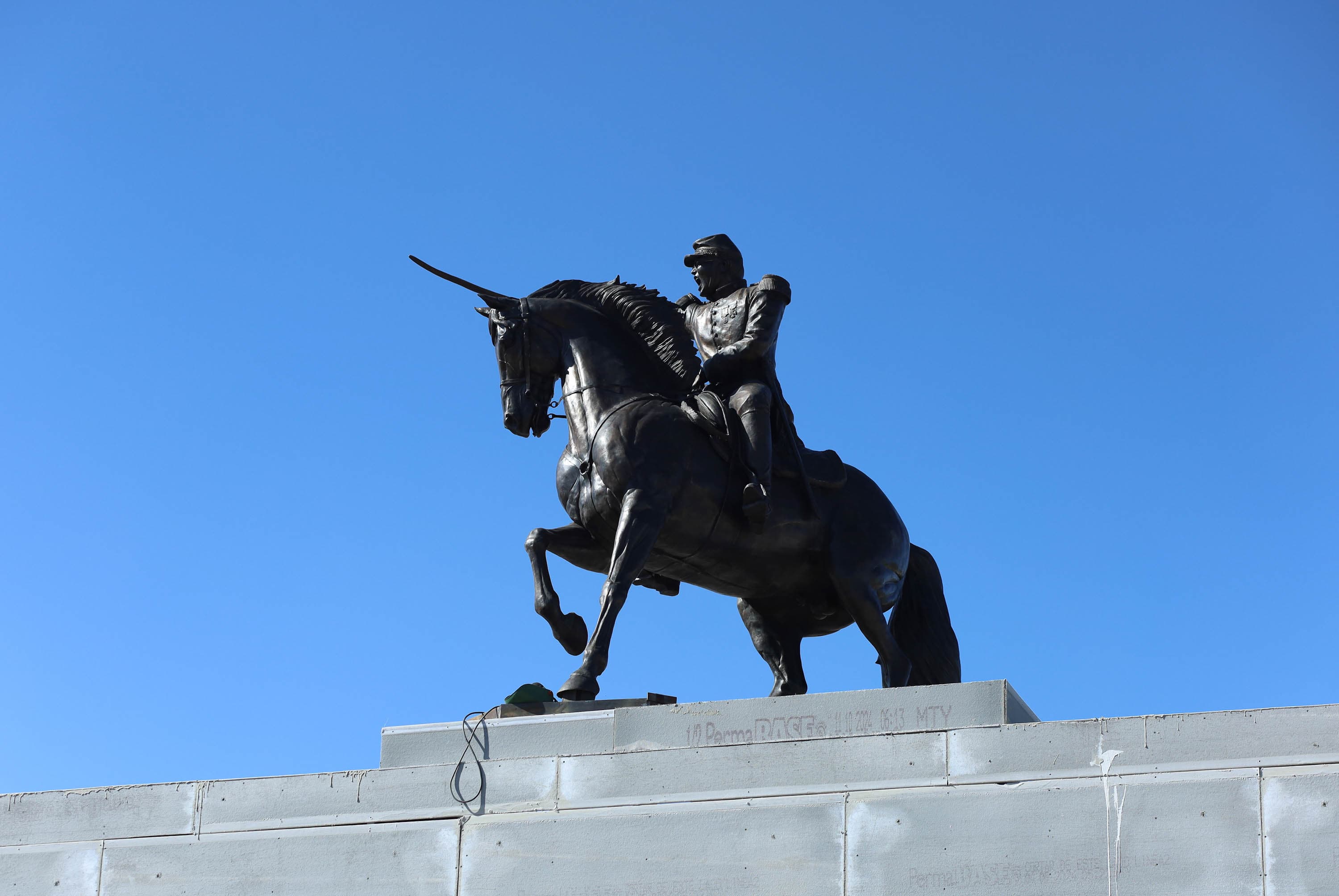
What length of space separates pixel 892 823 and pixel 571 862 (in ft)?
5.82

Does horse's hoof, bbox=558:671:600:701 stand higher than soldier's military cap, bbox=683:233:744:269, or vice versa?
soldier's military cap, bbox=683:233:744:269

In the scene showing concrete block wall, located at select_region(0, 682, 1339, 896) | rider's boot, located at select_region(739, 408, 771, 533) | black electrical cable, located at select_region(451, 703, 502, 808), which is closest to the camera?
concrete block wall, located at select_region(0, 682, 1339, 896)

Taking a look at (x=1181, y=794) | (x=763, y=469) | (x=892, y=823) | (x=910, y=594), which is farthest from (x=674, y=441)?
(x=1181, y=794)

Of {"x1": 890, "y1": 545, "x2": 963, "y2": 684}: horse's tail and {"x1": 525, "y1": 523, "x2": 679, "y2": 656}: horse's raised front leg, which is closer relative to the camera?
{"x1": 525, "y1": 523, "x2": 679, "y2": 656}: horse's raised front leg

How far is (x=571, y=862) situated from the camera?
997 cm

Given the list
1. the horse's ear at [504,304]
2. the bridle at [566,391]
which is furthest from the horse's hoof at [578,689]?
the horse's ear at [504,304]

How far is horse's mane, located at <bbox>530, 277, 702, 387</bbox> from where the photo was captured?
1248 centimetres

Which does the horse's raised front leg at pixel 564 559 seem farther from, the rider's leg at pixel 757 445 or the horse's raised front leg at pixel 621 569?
the rider's leg at pixel 757 445

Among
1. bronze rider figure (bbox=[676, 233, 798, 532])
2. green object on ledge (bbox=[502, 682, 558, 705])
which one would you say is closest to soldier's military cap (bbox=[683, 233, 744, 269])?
bronze rider figure (bbox=[676, 233, 798, 532])

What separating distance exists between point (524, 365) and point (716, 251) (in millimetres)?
1577

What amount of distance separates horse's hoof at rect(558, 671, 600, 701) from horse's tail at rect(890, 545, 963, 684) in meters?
2.47

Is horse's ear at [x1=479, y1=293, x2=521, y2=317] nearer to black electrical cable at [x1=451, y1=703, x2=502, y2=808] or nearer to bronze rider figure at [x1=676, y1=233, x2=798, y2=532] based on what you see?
bronze rider figure at [x1=676, y1=233, x2=798, y2=532]

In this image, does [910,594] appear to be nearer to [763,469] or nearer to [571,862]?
[763,469]

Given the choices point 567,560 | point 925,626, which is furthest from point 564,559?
point 925,626
